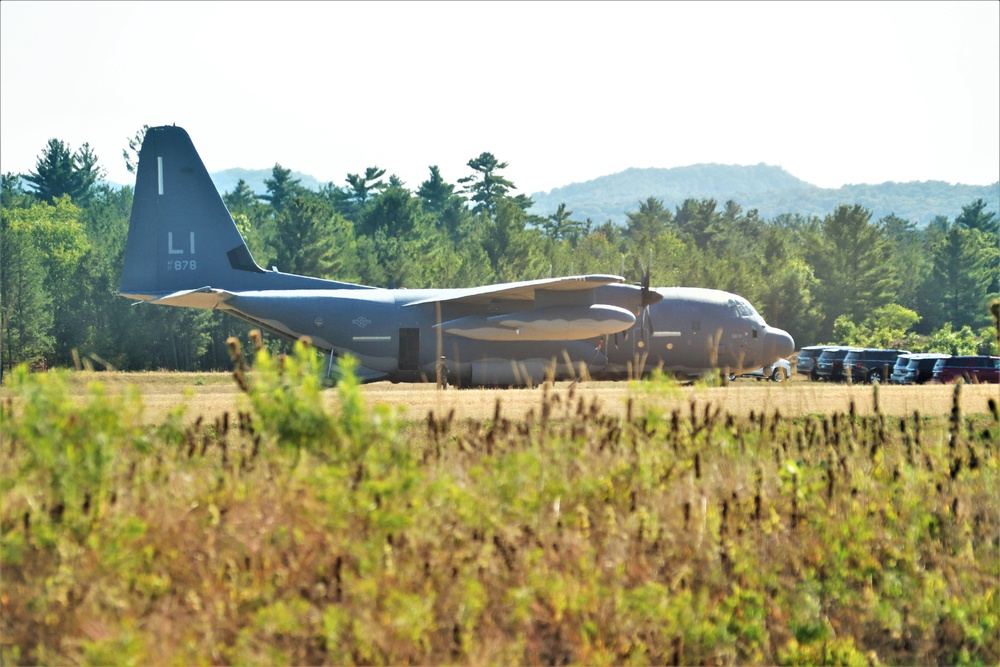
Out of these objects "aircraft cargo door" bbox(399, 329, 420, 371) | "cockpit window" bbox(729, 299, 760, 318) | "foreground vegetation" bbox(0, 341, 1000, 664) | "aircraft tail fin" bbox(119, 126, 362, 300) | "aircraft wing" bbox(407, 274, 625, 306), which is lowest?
"foreground vegetation" bbox(0, 341, 1000, 664)

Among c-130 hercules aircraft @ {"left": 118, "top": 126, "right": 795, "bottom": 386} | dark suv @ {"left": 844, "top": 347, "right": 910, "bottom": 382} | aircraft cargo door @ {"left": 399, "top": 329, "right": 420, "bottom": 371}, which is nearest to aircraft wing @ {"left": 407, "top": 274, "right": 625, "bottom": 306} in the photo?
c-130 hercules aircraft @ {"left": 118, "top": 126, "right": 795, "bottom": 386}

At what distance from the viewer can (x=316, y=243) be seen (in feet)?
285

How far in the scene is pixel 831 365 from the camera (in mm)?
53875

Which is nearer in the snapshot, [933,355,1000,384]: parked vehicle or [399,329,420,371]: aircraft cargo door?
[399,329,420,371]: aircraft cargo door

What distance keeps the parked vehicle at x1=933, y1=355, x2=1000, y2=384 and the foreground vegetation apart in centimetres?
3236

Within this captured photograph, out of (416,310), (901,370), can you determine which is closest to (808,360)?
(901,370)

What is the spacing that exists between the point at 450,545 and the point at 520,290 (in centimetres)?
2344

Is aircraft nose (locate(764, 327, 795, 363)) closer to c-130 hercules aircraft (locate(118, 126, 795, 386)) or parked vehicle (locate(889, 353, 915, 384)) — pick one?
c-130 hercules aircraft (locate(118, 126, 795, 386))

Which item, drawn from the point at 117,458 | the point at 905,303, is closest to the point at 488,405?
the point at 117,458

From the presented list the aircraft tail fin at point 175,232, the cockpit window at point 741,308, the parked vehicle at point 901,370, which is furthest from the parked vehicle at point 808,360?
the aircraft tail fin at point 175,232

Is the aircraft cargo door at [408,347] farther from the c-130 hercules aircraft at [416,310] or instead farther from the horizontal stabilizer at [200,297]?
the horizontal stabilizer at [200,297]

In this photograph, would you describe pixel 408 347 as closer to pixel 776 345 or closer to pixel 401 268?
pixel 776 345

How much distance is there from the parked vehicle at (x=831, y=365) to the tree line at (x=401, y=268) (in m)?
11.0

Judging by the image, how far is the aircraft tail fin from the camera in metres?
35.0
